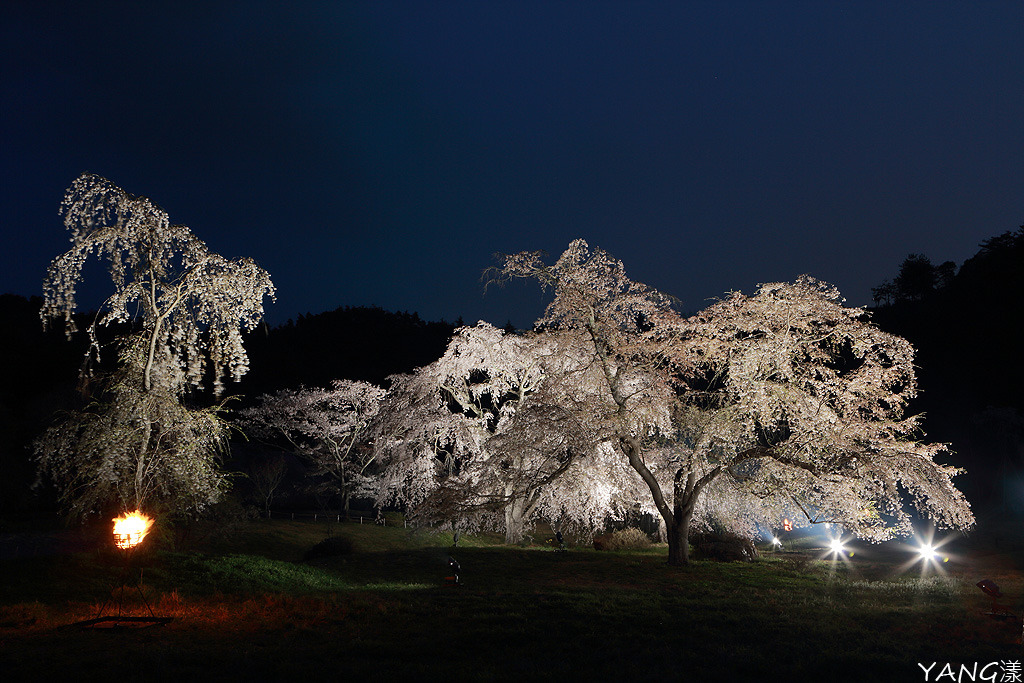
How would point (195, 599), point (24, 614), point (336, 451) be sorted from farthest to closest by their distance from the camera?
point (336, 451) < point (195, 599) < point (24, 614)

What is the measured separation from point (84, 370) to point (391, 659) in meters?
9.58

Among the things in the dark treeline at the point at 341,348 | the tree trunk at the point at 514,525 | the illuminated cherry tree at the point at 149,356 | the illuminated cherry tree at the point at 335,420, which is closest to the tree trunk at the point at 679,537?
the tree trunk at the point at 514,525

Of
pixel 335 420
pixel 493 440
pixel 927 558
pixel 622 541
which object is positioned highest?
pixel 335 420

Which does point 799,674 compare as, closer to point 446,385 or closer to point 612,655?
point 612,655

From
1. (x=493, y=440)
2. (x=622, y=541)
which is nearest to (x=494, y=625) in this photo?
(x=493, y=440)

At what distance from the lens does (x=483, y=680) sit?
6.21 metres

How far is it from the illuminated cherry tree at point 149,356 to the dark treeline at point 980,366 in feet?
124

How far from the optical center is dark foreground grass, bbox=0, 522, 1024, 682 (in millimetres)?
6602

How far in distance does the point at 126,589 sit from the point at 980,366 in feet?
182

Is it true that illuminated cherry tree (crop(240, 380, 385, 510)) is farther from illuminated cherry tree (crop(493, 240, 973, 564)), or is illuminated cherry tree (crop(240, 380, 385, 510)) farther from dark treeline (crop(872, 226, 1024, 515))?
dark treeline (crop(872, 226, 1024, 515))

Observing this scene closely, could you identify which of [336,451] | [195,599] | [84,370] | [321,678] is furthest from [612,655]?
[336,451]

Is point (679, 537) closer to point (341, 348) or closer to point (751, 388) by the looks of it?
point (751, 388)

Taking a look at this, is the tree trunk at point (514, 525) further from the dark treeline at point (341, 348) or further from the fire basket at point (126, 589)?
the dark treeline at point (341, 348)

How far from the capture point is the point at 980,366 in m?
46.3
